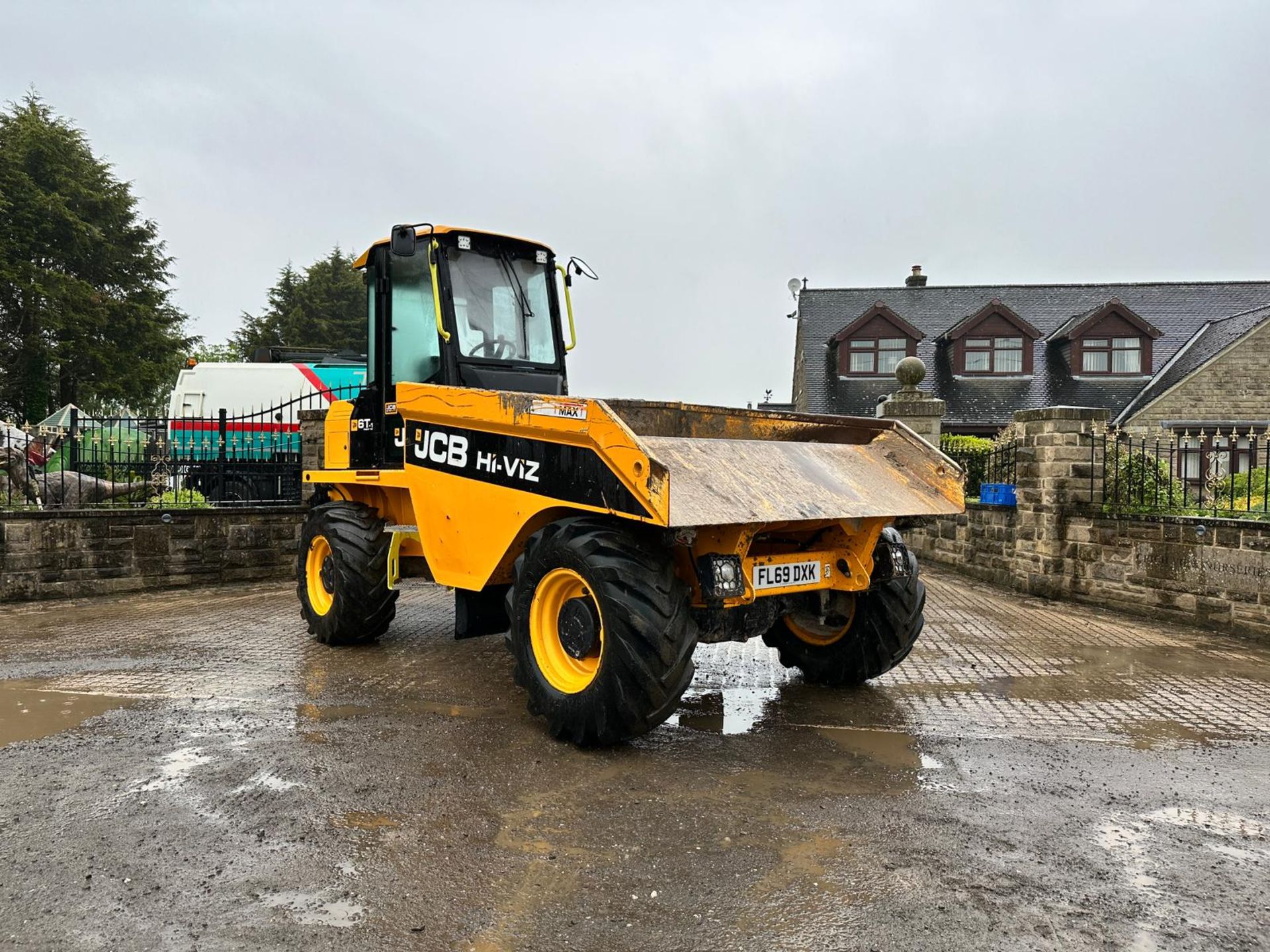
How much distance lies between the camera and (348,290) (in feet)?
163

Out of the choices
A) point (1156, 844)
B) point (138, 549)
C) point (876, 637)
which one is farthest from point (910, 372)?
point (1156, 844)

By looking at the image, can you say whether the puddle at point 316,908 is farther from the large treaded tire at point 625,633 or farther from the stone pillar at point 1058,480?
the stone pillar at point 1058,480

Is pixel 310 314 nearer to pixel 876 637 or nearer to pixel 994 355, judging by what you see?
pixel 994 355

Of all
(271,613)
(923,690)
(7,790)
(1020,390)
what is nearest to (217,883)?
(7,790)

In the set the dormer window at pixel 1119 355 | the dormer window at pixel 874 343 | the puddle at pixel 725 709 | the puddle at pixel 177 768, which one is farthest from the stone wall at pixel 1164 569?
the dormer window at pixel 1119 355

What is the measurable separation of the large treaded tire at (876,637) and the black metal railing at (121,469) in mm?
5884

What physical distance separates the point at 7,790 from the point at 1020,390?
25754 mm

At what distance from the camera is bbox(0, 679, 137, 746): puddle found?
4.65 meters

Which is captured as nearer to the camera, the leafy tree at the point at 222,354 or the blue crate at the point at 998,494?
the blue crate at the point at 998,494

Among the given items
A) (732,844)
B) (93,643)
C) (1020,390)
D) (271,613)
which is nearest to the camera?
(732,844)

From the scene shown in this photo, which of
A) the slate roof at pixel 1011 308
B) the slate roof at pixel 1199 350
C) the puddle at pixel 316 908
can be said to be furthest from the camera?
the slate roof at pixel 1011 308

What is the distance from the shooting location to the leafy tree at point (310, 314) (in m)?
47.8

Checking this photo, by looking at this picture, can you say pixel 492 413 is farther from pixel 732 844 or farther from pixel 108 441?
pixel 108 441

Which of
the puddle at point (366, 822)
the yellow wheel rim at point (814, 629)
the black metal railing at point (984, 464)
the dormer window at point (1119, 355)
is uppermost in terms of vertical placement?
the dormer window at point (1119, 355)
